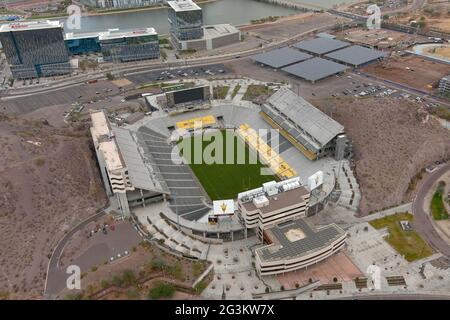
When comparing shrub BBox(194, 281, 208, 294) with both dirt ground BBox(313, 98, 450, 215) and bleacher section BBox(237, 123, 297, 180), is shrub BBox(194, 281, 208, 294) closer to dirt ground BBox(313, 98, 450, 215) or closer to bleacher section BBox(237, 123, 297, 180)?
bleacher section BBox(237, 123, 297, 180)

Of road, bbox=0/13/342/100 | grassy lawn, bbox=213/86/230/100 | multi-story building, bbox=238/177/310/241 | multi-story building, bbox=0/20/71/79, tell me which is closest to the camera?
multi-story building, bbox=238/177/310/241

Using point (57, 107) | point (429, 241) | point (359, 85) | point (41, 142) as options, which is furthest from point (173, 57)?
point (429, 241)

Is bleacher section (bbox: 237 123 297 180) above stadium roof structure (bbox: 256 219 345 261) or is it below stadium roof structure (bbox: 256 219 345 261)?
below

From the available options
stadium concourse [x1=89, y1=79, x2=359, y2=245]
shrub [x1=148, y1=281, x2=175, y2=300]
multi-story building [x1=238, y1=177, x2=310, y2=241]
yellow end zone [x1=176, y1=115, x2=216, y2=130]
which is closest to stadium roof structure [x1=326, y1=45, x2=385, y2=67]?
stadium concourse [x1=89, y1=79, x2=359, y2=245]

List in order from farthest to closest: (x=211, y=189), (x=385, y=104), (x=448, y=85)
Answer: (x=448, y=85), (x=385, y=104), (x=211, y=189)

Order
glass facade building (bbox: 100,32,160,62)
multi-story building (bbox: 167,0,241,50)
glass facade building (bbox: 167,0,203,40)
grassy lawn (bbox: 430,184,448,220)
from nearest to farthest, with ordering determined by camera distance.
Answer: grassy lawn (bbox: 430,184,448,220) < glass facade building (bbox: 100,32,160,62) < glass facade building (bbox: 167,0,203,40) < multi-story building (bbox: 167,0,241,50)

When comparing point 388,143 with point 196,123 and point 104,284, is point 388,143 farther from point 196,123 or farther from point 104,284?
point 104,284

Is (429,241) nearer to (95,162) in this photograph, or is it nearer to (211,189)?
(211,189)
